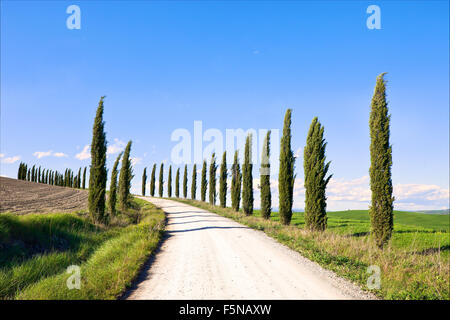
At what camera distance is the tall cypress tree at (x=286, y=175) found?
22.3m

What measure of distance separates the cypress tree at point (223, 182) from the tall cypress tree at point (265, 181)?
557 inches

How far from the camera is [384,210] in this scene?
13.6 metres

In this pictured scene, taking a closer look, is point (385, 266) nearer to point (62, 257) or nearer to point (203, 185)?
point (62, 257)

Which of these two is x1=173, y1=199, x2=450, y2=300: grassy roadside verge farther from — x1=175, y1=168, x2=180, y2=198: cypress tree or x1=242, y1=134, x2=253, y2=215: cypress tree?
x1=175, y1=168, x2=180, y2=198: cypress tree

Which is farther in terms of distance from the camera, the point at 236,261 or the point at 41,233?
the point at 41,233

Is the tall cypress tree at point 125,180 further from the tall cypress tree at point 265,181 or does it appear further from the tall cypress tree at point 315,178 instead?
the tall cypress tree at point 315,178

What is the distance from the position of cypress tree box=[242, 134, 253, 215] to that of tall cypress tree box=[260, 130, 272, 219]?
15.0 ft

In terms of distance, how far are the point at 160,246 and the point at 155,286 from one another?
181 inches

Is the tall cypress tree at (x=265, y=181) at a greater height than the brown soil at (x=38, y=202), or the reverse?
the tall cypress tree at (x=265, y=181)

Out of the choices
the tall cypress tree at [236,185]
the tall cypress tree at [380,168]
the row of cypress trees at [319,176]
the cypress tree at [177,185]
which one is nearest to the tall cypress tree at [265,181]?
the row of cypress trees at [319,176]

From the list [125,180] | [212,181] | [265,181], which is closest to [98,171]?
[125,180]

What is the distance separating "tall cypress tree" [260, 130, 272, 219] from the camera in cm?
2661
